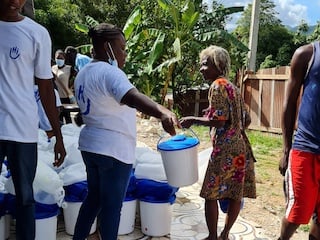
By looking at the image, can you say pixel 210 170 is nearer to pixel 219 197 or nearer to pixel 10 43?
pixel 219 197

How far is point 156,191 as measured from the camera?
331cm

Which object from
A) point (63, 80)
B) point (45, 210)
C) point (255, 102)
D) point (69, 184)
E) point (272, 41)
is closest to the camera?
point (45, 210)

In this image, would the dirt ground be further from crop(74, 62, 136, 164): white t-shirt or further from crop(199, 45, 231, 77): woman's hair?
crop(74, 62, 136, 164): white t-shirt

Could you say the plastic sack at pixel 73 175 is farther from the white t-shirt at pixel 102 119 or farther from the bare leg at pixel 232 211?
the bare leg at pixel 232 211

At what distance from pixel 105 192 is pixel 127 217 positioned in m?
0.97

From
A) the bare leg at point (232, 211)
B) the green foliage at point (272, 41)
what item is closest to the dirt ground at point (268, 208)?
the bare leg at point (232, 211)

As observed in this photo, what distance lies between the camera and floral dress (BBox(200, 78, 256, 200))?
3.01 meters

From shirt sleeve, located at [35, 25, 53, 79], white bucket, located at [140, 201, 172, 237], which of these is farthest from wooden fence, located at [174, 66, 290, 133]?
shirt sleeve, located at [35, 25, 53, 79]

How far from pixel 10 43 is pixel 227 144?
166 centimetres

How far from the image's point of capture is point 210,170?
3127 millimetres

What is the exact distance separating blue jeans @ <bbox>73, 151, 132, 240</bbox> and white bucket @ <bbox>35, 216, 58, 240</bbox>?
1.18 ft

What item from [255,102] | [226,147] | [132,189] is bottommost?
[255,102]

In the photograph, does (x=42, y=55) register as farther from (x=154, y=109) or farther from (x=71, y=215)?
(x=71, y=215)

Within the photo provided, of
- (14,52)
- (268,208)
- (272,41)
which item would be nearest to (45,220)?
(14,52)
